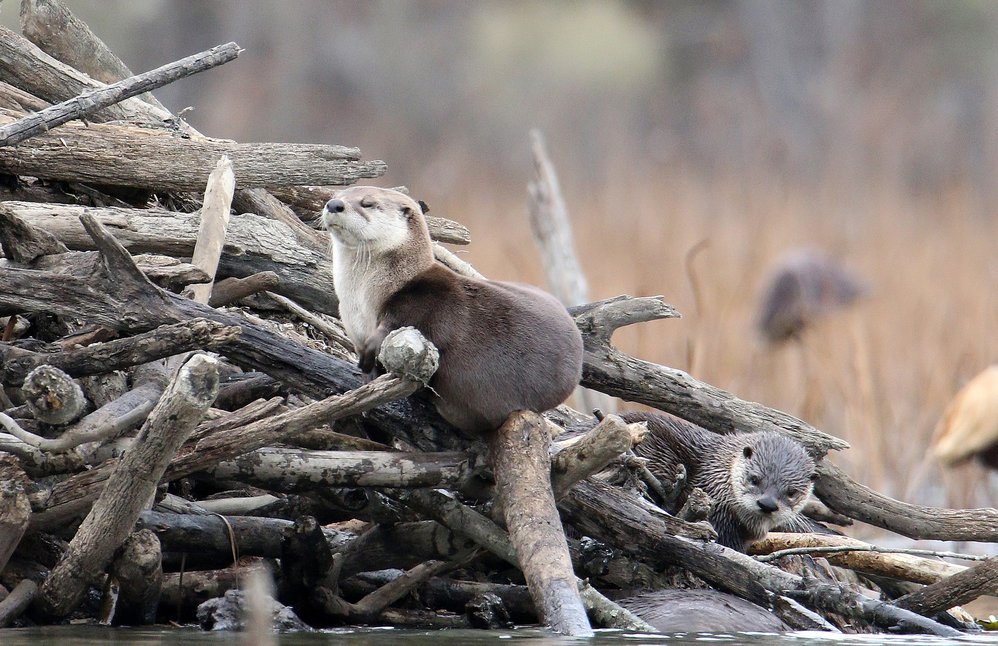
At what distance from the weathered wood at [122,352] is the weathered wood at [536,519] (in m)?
0.78

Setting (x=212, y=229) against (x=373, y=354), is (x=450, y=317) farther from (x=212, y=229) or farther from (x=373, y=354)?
(x=212, y=229)

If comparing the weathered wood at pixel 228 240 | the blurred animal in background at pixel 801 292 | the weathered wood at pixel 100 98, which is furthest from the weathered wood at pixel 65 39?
the blurred animal in background at pixel 801 292

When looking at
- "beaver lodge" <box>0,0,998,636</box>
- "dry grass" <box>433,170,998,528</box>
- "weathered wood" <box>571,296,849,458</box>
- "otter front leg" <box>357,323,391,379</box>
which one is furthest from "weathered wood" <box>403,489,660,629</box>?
"dry grass" <box>433,170,998,528</box>

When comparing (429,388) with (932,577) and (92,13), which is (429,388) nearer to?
(932,577)

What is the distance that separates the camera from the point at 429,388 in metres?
3.77

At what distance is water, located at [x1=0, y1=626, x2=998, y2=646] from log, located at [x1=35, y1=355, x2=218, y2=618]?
12 centimetres

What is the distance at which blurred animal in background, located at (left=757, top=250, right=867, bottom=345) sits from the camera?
26.5ft

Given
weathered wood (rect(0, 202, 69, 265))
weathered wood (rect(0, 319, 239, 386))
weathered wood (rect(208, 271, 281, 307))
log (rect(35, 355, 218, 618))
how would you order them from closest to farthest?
log (rect(35, 355, 218, 618)) → weathered wood (rect(0, 319, 239, 386)) → weathered wood (rect(0, 202, 69, 265)) → weathered wood (rect(208, 271, 281, 307))

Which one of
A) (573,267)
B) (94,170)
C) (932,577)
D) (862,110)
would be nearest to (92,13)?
(862,110)

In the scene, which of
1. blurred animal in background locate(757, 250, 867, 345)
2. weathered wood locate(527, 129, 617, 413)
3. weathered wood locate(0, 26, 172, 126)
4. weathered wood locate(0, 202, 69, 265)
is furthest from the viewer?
blurred animal in background locate(757, 250, 867, 345)

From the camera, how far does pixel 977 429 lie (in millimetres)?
4098

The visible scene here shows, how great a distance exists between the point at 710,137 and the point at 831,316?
10.4m

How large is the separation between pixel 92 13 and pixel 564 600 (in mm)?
14862

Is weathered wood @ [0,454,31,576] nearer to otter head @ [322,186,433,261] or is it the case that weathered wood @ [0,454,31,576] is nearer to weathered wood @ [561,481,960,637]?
otter head @ [322,186,433,261]
